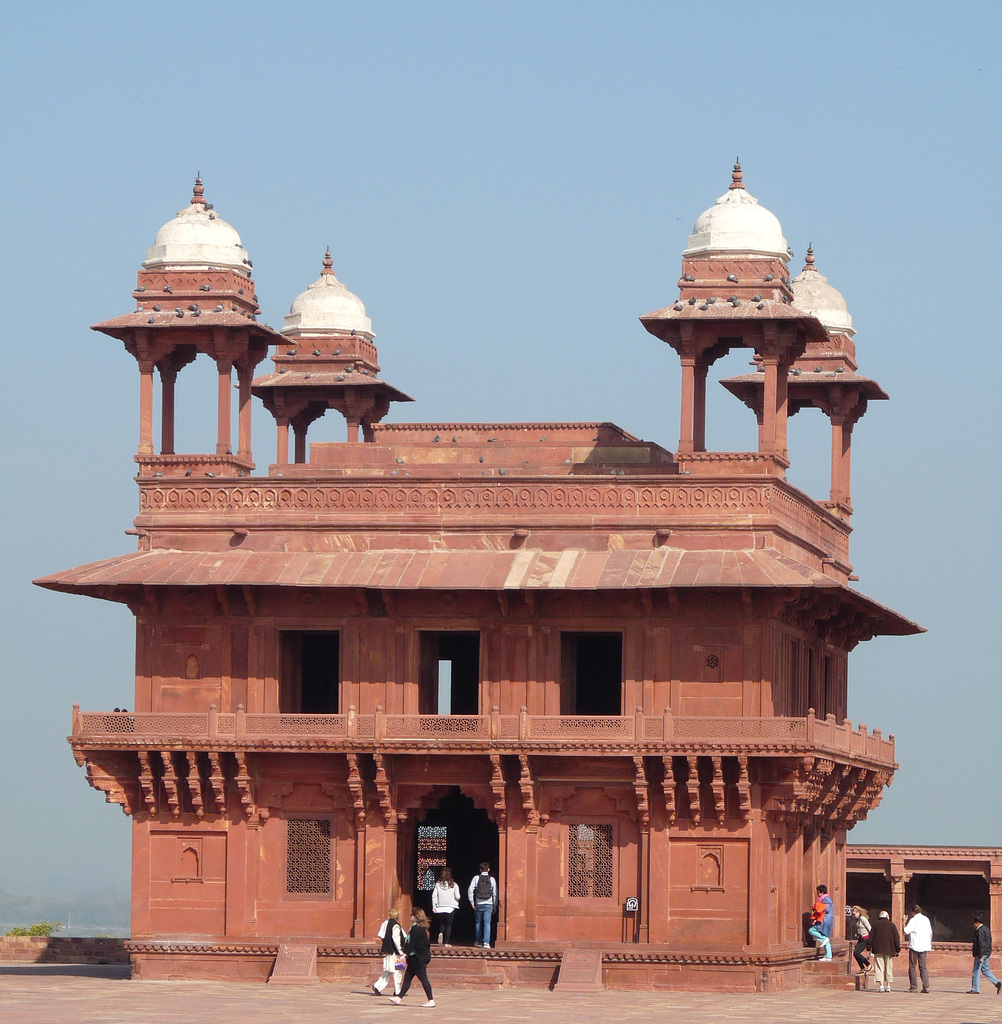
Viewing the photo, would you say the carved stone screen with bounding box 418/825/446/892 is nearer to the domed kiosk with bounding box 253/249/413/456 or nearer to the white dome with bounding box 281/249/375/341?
the domed kiosk with bounding box 253/249/413/456

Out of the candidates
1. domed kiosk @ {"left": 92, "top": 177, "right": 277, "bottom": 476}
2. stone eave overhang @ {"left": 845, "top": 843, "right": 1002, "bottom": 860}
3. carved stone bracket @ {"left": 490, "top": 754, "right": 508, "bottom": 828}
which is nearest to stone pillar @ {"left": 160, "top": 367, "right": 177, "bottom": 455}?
domed kiosk @ {"left": 92, "top": 177, "right": 277, "bottom": 476}

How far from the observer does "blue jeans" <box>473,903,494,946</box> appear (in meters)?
37.9

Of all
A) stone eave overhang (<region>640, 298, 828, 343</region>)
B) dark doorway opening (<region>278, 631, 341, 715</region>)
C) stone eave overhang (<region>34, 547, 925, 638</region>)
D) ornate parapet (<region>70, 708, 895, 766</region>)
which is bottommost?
ornate parapet (<region>70, 708, 895, 766</region>)

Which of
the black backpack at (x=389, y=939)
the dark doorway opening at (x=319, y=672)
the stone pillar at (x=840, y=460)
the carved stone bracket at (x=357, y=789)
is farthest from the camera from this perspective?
the stone pillar at (x=840, y=460)

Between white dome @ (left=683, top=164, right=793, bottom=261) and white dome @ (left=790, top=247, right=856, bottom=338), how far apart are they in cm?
716

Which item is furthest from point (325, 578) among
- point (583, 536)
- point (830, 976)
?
point (830, 976)

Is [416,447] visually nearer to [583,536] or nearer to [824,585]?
[583,536]

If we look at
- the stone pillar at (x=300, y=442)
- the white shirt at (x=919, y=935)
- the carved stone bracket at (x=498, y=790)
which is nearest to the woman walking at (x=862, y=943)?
the white shirt at (x=919, y=935)

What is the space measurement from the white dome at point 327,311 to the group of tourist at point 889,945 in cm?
1493

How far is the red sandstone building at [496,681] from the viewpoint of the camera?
3756cm

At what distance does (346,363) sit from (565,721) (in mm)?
12910

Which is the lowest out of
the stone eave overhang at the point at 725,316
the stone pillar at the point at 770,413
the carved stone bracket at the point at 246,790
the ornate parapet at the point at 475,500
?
the carved stone bracket at the point at 246,790

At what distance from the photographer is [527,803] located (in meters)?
37.9

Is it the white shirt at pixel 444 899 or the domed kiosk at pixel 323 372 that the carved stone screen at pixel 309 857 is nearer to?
the white shirt at pixel 444 899
